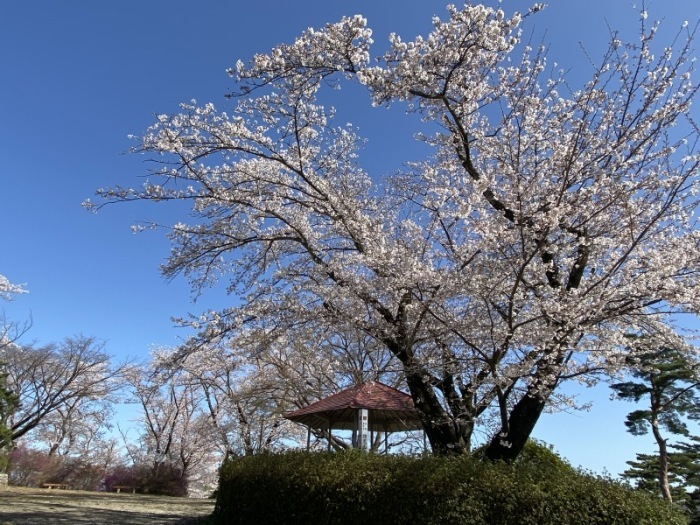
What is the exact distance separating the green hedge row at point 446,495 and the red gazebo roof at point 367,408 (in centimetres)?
251

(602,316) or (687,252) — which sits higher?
(687,252)

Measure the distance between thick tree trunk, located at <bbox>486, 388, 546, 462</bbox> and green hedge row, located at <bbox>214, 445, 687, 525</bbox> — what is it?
69 cm

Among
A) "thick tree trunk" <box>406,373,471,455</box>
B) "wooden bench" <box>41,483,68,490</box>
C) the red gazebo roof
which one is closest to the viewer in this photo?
"thick tree trunk" <box>406,373,471,455</box>

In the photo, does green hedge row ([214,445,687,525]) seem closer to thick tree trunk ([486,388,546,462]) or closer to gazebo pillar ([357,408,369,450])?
thick tree trunk ([486,388,546,462])

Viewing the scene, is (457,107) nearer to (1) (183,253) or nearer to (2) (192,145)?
(2) (192,145)

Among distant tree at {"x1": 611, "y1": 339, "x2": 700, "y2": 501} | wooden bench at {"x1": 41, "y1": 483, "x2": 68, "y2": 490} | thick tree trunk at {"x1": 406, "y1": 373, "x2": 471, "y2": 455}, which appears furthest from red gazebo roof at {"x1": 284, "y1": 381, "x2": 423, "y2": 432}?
wooden bench at {"x1": 41, "y1": 483, "x2": 68, "y2": 490}

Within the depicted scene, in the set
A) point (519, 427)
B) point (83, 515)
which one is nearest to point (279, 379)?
point (83, 515)

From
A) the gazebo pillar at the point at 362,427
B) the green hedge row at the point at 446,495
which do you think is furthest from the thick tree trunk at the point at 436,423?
the gazebo pillar at the point at 362,427

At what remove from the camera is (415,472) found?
17.2 ft

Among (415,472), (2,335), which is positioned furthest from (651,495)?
(2,335)

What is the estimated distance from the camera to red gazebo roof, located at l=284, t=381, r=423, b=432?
8.80 m

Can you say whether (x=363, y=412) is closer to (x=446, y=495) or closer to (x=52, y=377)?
(x=446, y=495)

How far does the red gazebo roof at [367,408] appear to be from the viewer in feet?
28.9

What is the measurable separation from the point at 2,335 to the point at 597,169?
2215cm
